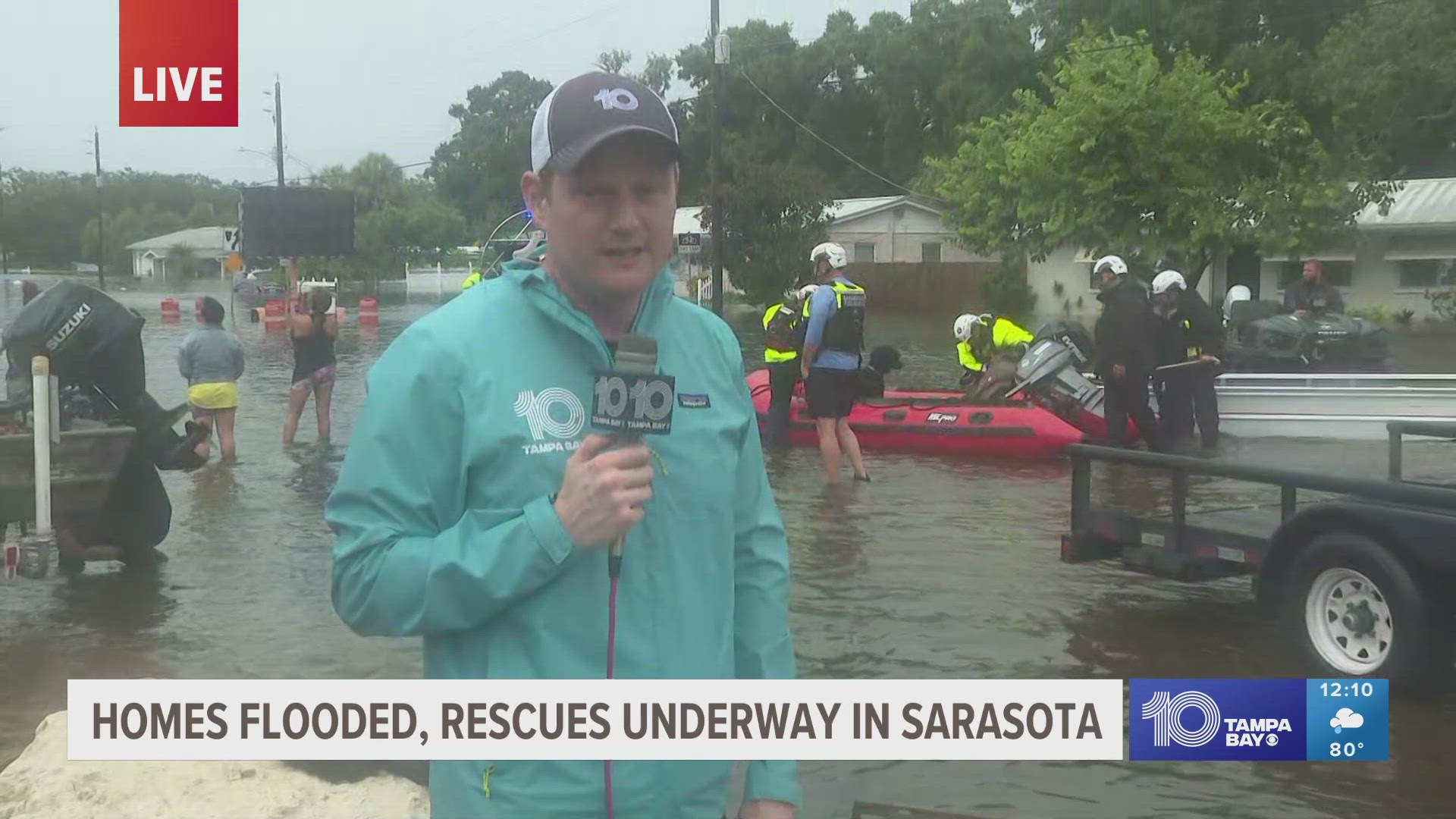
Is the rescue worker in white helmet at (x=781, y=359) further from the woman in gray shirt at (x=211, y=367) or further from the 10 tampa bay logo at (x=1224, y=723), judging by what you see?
the 10 tampa bay logo at (x=1224, y=723)

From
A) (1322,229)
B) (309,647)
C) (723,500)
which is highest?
(1322,229)

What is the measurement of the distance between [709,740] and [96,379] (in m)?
6.27

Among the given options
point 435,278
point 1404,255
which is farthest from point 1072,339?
point 1404,255

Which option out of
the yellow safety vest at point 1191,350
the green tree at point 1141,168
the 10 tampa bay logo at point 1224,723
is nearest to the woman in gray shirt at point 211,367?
the green tree at point 1141,168

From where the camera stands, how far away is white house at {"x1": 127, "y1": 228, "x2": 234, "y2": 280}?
6246mm

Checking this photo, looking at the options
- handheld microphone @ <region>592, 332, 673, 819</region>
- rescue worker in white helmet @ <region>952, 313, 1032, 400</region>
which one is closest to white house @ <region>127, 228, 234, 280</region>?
handheld microphone @ <region>592, 332, 673, 819</region>

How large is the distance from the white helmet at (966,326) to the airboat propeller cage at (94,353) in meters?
7.42

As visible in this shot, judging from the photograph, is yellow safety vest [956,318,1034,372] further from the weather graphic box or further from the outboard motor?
the weather graphic box

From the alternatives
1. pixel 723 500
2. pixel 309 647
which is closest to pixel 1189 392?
pixel 309 647

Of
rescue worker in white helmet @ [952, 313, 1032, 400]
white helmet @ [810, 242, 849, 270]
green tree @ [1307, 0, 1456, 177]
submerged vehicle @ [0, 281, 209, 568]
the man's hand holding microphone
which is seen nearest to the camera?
the man's hand holding microphone

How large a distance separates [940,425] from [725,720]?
10084 millimetres

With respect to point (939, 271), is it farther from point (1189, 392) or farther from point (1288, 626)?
point (1288, 626)

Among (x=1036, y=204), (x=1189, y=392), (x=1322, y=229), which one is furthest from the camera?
(x=1322, y=229)

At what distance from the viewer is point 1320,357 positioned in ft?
62.4
